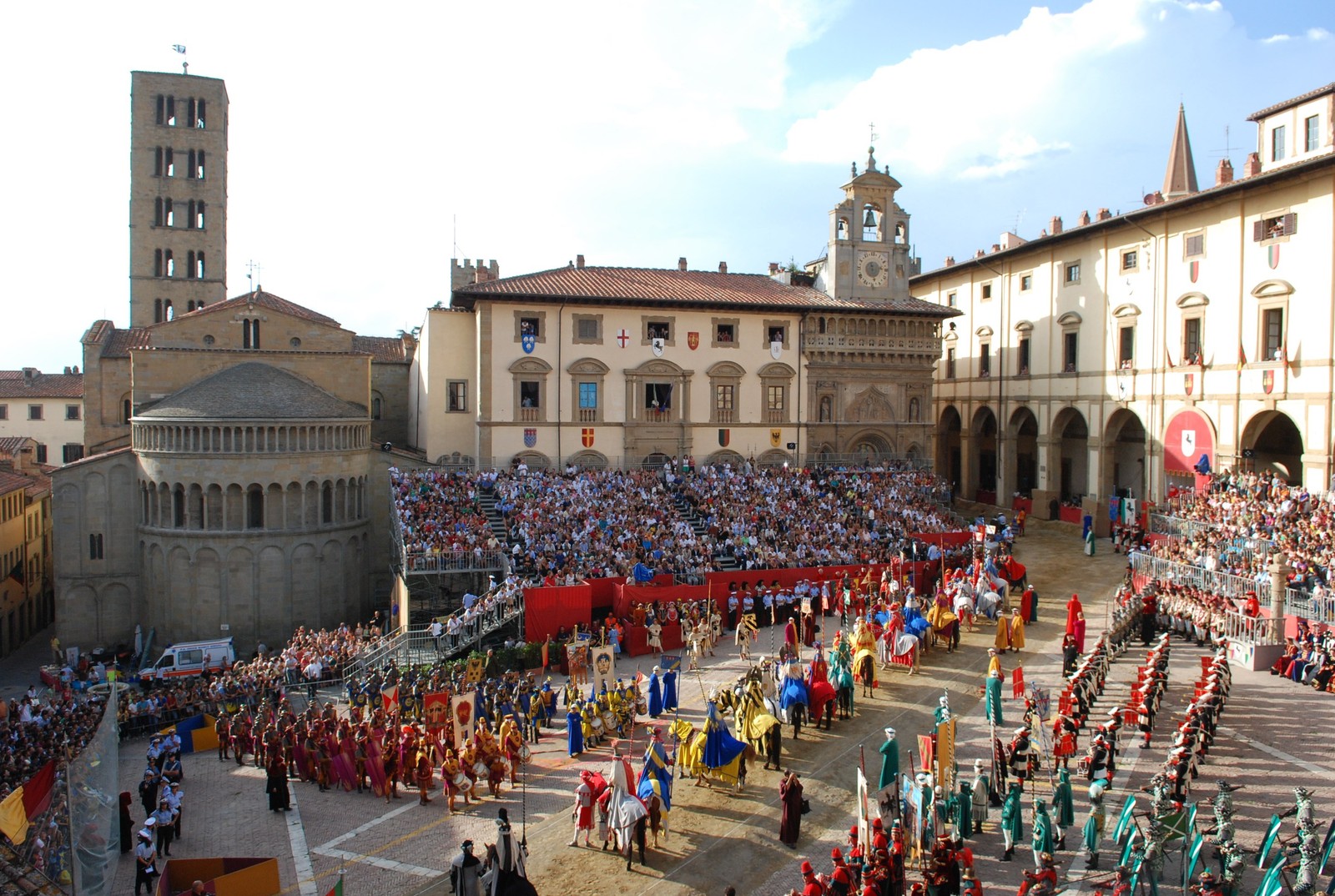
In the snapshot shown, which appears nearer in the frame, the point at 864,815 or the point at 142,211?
the point at 864,815

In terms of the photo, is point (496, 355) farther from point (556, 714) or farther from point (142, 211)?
point (142, 211)

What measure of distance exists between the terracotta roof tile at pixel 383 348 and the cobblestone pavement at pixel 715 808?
104 feet

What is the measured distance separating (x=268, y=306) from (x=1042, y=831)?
42.2 m

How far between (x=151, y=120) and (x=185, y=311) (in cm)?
1245

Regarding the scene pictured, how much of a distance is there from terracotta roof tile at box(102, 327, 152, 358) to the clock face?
123 feet

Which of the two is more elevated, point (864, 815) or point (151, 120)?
point (151, 120)

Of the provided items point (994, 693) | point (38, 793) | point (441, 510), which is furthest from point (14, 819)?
point (441, 510)

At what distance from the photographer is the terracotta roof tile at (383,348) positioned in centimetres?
5392

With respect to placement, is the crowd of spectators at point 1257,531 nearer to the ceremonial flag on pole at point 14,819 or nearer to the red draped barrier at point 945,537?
the red draped barrier at point 945,537

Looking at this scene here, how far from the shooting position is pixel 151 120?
→ 5912cm

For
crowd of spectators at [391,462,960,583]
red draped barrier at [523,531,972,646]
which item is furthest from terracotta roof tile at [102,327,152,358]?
red draped barrier at [523,531,972,646]

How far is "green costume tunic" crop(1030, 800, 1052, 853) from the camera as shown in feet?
46.8

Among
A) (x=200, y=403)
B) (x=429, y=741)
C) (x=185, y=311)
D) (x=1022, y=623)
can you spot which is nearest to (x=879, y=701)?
(x=1022, y=623)

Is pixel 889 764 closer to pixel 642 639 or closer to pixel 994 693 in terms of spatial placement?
pixel 994 693
